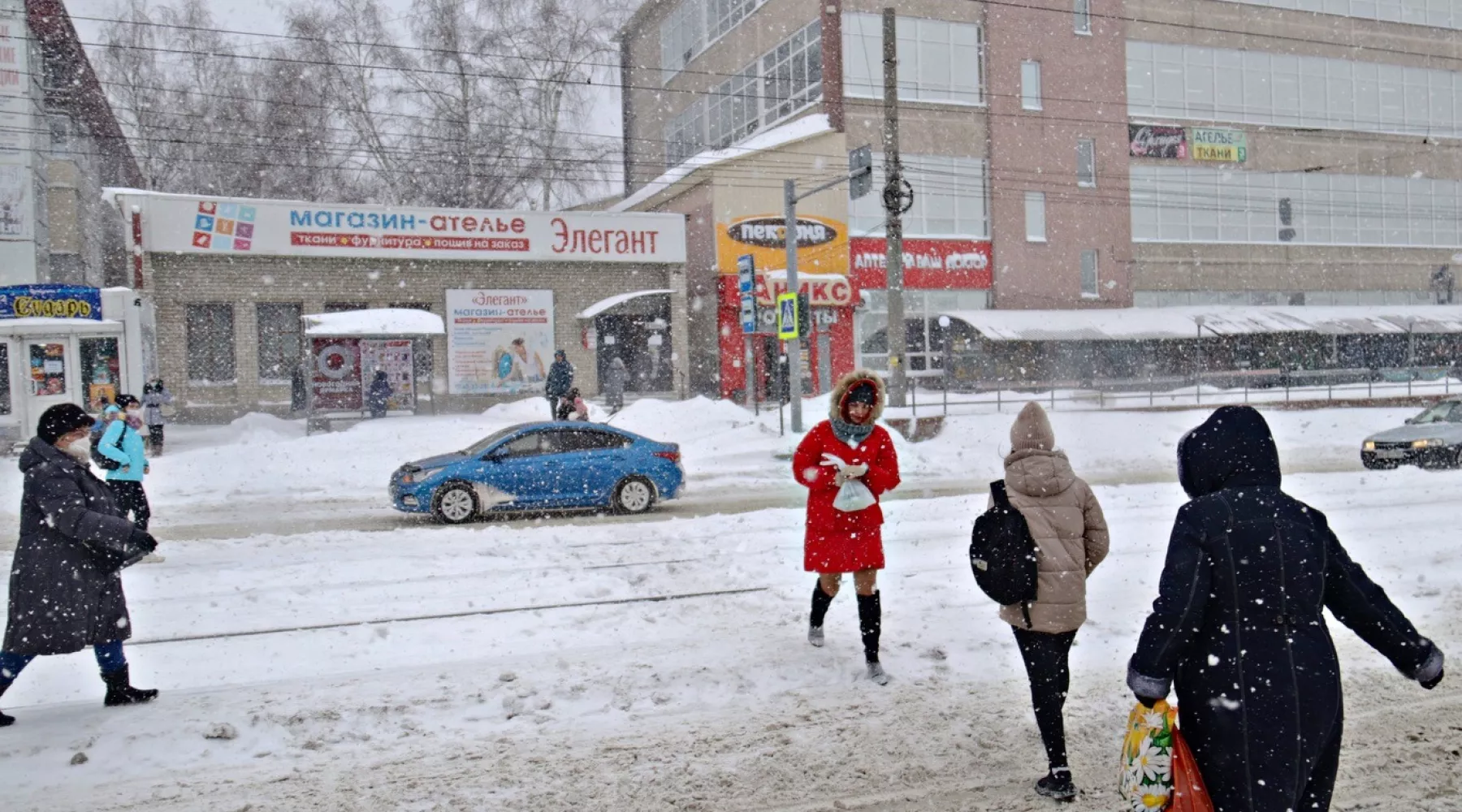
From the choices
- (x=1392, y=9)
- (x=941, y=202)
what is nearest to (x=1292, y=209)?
(x=1392, y=9)

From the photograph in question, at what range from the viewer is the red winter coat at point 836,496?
578 cm

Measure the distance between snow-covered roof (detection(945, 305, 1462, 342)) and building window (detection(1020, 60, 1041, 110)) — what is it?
278 inches

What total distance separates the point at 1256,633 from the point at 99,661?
5.44 meters

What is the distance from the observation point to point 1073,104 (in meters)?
36.3

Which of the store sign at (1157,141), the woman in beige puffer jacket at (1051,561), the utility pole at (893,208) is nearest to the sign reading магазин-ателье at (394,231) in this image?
the utility pole at (893,208)

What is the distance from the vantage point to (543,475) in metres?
13.6

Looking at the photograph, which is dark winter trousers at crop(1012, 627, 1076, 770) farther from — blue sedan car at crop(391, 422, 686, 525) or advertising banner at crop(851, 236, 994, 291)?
advertising banner at crop(851, 236, 994, 291)

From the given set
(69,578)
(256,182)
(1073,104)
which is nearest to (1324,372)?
(1073,104)

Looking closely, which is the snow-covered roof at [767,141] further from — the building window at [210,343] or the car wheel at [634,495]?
the car wheel at [634,495]

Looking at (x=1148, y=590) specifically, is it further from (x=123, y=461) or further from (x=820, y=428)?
(x=123, y=461)

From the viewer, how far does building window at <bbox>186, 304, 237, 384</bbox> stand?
27000 millimetres

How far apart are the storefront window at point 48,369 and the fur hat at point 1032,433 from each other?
23264 millimetres

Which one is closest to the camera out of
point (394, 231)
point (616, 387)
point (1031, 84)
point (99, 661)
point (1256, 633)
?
point (1256, 633)

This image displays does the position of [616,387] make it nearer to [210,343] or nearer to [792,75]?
[210,343]
